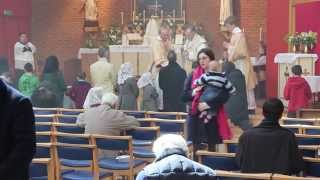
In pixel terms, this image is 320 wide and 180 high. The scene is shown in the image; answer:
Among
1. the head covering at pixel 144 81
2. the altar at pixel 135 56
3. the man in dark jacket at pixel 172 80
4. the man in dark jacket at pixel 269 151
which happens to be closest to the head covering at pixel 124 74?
the head covering at pixel 144 81

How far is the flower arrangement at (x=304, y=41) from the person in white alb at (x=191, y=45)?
8.24ft

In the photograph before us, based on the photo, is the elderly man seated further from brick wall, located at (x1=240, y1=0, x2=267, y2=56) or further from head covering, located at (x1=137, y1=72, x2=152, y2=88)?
brick wall, located at (x1=240, y1=0, x2=267, y2=56)

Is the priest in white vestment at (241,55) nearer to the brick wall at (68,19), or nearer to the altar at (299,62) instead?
the altar at (299,62)

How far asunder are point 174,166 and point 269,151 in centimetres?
124

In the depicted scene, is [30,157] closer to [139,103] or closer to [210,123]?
[210,123]

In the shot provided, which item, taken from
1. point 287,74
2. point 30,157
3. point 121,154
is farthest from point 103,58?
point 30,157

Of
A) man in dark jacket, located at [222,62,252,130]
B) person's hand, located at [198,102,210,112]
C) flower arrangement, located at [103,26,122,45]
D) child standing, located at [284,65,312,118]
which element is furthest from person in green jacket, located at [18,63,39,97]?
flower arrangement, located at [103,26,122,45]

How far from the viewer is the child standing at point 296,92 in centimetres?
1046

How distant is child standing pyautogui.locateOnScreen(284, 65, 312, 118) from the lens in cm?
1046

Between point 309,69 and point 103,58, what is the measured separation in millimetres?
4056

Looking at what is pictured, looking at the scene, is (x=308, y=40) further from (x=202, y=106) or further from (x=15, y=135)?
(x=15, y=135)

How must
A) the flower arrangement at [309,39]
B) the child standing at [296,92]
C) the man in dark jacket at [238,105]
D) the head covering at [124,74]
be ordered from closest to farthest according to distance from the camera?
1. the man in dark jacket at [238,105]
2. the head covering at [124,74]
3. the child standing at [296,92]
4. the flower arrangement at [309,39]

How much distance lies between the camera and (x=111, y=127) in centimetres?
660

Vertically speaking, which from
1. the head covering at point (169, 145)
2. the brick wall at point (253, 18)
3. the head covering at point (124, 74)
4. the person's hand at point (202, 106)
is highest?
the brick wall at point (253, 18)
